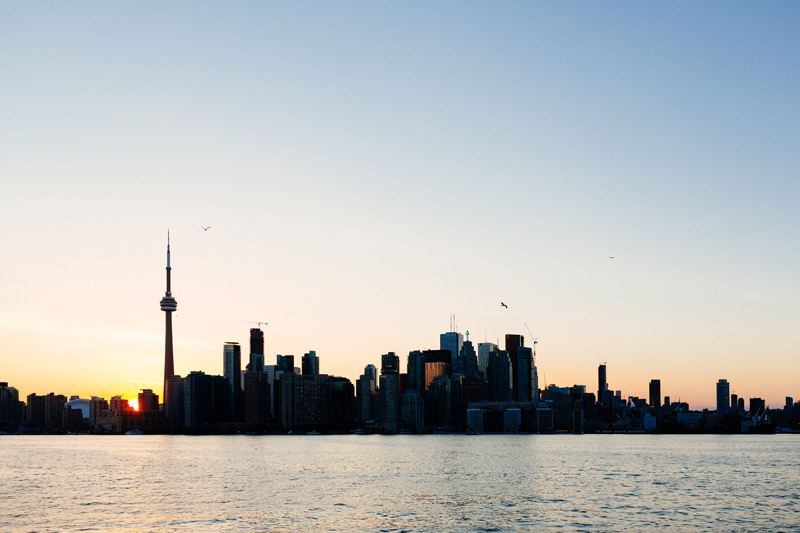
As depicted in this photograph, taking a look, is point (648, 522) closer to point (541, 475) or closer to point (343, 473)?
point (541, 475)

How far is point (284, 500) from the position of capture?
341 feet

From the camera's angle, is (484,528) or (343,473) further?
(343,473)

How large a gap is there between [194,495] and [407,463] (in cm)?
8666

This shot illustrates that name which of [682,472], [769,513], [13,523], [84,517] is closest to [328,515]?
[84,517]

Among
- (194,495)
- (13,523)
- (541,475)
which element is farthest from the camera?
(541,475)

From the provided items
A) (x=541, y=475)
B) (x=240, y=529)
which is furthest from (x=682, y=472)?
(x=240, y=529)

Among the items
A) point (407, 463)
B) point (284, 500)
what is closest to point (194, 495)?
point (284, 500)

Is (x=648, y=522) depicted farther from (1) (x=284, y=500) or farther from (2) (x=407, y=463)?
(2) (x=407, y=463)

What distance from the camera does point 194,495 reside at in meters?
111

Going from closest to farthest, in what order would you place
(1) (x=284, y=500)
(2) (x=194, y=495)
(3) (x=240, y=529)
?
(3) (x=240, y=529) → (1) (x=284, y=500) → (2) (x=194, y=495)

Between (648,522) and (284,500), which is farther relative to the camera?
(284,500)

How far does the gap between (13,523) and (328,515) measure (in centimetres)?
3263

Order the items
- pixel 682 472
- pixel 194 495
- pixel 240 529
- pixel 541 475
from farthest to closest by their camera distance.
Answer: pixel 682 472, pixel 541 475, pixel 194 495, pixel 240 529

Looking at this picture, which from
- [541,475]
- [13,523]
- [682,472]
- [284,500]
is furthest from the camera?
[682,472]
